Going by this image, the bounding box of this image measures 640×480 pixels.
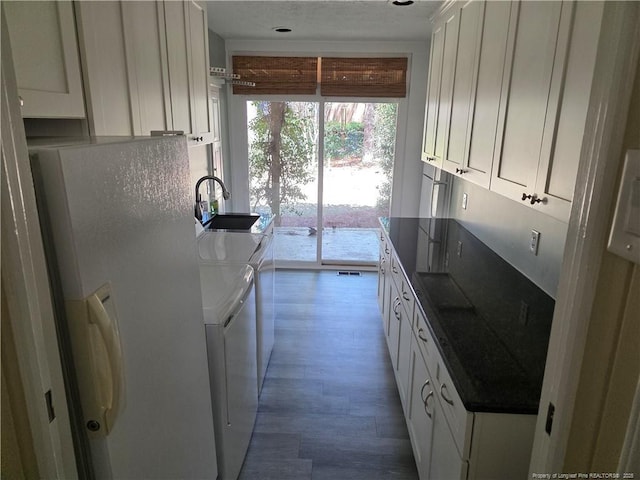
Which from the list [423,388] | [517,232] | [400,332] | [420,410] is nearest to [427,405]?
[423,388]

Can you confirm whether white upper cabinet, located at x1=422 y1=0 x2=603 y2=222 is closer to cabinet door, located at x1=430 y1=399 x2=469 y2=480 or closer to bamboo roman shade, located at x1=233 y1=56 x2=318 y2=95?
cabinet door, located at x1=430 y1=399 x2=469 y2=480

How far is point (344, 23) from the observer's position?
3338mm

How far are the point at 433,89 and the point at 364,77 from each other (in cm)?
141

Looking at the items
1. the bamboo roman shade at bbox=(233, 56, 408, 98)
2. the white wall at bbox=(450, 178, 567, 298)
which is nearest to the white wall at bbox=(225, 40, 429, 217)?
the bamboo roman shade at bbox=(233, 56, 408, 98)

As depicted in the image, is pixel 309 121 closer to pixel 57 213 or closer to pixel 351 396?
pixel 351 396

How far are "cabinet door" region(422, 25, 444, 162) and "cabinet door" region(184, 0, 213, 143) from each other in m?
1.57

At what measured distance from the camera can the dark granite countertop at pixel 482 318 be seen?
1187mm

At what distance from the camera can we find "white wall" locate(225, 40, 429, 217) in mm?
4125

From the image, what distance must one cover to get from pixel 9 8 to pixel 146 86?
0.77 meters

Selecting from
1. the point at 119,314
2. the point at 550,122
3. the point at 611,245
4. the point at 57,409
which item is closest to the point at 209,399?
the point at 119,314

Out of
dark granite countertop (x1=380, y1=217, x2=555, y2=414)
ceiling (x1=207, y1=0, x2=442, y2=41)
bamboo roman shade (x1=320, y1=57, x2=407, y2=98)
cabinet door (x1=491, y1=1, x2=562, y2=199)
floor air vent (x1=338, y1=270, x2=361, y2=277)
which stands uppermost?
ceiling (x1=207, y1=0, x2=442, y2=41)

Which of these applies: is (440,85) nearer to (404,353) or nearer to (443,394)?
(404,353)

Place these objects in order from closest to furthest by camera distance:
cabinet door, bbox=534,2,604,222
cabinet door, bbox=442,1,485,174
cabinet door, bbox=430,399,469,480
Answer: cabinet door, bbox=534,2,604,222 < cabinet door, bbox=430,399,469,480 < cabinet door, bbox=442,1,485,174

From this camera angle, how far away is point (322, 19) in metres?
3.21
